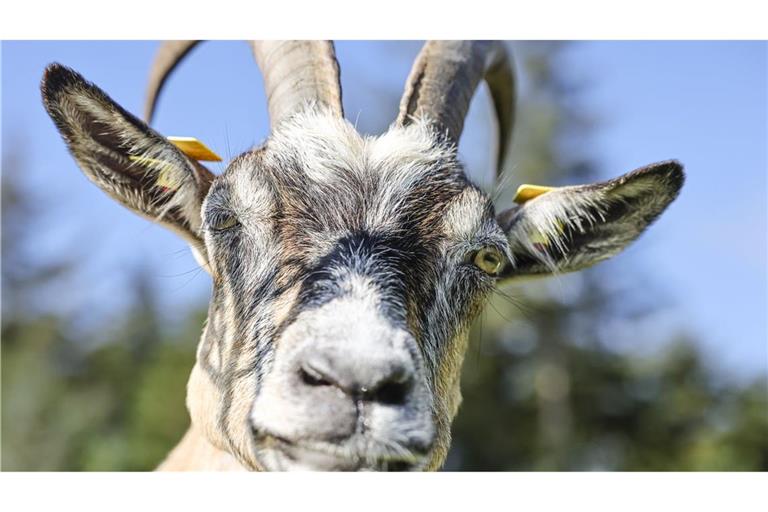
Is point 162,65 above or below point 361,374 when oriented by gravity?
above

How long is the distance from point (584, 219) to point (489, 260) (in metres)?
0.80

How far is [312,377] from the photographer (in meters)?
3.08

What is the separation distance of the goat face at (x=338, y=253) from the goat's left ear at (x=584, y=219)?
1 cm

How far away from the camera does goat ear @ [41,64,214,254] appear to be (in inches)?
155

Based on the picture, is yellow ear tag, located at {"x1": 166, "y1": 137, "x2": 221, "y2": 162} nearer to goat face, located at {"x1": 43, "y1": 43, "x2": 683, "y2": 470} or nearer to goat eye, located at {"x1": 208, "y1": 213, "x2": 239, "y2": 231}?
goat face, located at {"x1": 43, "y1": 43, "x2": 683, "y2": 470}

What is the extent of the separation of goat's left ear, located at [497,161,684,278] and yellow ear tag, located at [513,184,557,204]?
110 mm

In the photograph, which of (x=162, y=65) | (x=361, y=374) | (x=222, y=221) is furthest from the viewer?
(x=162, y=65)

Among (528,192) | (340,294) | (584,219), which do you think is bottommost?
(340,294)

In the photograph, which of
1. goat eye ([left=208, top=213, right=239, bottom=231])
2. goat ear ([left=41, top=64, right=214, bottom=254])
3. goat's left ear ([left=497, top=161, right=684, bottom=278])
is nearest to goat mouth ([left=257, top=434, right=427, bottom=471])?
goat eye ([left=208, top=213, right=239, bottom=231])

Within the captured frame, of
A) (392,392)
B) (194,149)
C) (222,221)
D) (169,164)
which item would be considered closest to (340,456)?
(392,392)

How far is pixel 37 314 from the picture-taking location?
18.5 m

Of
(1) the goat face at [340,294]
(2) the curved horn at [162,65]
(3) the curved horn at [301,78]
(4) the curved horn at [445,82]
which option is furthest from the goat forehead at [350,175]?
(2) the curved horn at [162,65]

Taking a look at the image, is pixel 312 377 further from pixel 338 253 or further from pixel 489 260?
pixel 489 260
